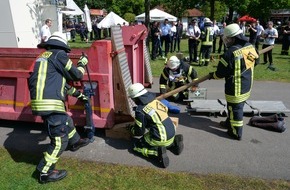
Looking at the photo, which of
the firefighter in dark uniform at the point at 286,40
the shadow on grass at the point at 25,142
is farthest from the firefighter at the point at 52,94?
the firefighter in dark uniform at the point at 286,40

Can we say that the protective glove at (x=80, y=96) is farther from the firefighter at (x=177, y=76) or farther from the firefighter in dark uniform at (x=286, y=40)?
the firefighter in dark uniform at (x=286, y=40)

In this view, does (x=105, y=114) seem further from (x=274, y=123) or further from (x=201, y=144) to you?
(x=274, y=123)

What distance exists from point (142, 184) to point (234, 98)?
199cm

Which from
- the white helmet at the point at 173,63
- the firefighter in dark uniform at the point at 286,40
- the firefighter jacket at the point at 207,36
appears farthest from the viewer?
the firefighter in dark uniform at the point at 286,40

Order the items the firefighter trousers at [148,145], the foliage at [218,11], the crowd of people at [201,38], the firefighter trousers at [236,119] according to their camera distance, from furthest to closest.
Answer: the foliage at [218,11], the crowd of people at [201,38], the firefighter trousers at [236,119], the firefighter trousers at [148,145]

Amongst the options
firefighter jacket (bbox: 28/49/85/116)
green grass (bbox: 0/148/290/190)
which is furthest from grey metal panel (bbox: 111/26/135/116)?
green grass (bbox: 0/148/290/190)

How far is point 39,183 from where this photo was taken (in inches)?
140

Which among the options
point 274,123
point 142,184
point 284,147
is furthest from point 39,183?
point 274,123

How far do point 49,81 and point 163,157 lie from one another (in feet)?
5.57

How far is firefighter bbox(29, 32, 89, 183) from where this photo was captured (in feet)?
11.6

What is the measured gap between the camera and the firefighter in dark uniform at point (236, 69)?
441 cm

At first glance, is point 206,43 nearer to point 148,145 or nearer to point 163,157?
point 148,145

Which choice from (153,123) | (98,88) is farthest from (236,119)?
(98,88)

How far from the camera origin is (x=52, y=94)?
3.56 metres
